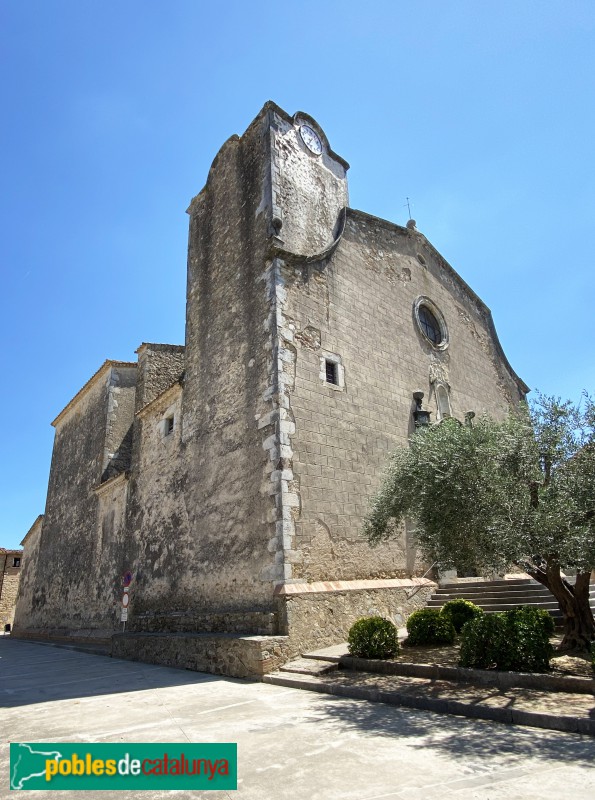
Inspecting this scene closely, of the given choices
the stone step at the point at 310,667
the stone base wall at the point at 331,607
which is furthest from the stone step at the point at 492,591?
the stone step at the point at 310,667

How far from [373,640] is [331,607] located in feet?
4.93

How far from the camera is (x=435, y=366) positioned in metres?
15.3

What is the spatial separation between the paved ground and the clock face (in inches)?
518

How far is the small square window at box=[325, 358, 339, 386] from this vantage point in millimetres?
11797

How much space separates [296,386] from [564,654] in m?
6.46

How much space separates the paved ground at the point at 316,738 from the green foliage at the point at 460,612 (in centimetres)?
350

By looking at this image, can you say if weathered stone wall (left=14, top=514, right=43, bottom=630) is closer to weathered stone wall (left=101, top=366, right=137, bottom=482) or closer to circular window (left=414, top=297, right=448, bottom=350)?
weathered stone wall (left=101, top=366, right=137, bottom=482)

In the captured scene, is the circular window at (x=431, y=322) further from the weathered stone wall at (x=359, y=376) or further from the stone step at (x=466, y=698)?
the stone step at (x=466, y=698)

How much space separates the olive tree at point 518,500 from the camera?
688cm

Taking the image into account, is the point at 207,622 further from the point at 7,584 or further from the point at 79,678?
the point at 7,584

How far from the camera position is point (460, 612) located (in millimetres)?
9672

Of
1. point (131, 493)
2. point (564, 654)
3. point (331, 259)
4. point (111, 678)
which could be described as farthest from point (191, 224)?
point (564, 654)

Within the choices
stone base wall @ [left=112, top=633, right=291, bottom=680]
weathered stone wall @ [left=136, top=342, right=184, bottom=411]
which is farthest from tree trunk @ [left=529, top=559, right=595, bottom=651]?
weathered stone wall @ [left=136, top=342, right=184, bottom=411]

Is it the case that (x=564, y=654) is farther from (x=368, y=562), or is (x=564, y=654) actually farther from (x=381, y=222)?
(x=381, y=222)
